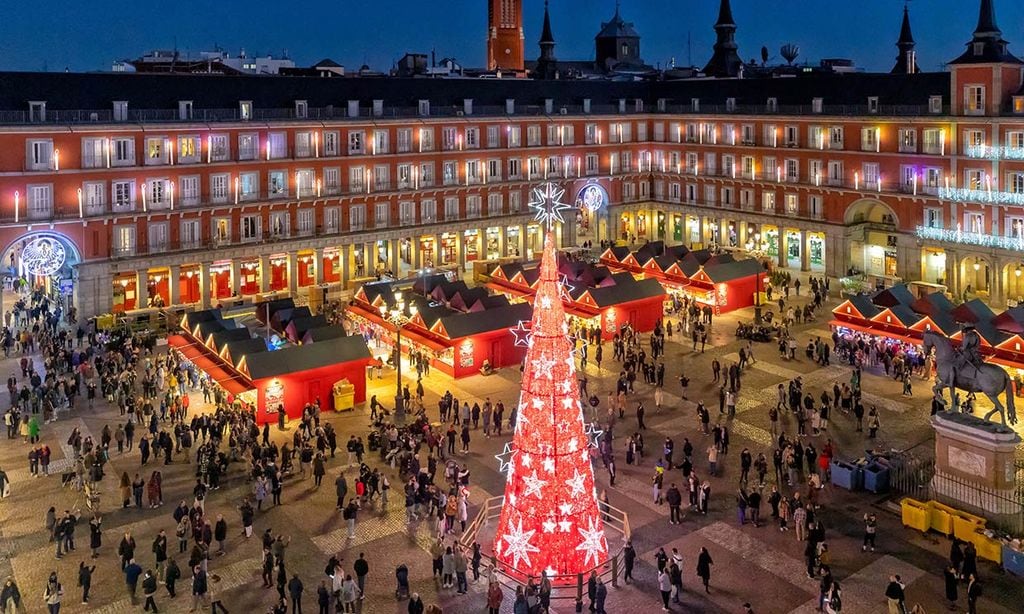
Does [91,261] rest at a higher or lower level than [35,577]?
higher

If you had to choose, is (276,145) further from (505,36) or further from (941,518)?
(505,36)

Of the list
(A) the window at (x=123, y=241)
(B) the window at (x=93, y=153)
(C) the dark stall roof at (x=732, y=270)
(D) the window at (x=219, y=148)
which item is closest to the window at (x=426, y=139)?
(D) the window at (x=219, y=148)

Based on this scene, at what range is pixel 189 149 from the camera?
191 ft

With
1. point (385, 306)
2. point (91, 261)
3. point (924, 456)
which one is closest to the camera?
point (924, 456)

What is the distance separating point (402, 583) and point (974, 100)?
2093 inches

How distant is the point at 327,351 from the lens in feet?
132

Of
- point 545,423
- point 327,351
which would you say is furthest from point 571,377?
point 327,351

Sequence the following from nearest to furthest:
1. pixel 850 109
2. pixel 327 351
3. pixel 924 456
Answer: pixel 924 456
pixel 327 351
pixel 850 109

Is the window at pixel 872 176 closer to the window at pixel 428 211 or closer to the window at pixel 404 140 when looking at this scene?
the window at pixel 428 211

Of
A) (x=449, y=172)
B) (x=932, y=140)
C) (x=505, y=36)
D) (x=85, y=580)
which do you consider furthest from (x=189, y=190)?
(x=505, y=36)

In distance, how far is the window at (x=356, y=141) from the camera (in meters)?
65.8

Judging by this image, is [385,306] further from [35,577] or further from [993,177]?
[993,177]

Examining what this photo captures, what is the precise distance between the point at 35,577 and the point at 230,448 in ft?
31.6

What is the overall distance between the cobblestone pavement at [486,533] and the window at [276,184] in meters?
26.7
